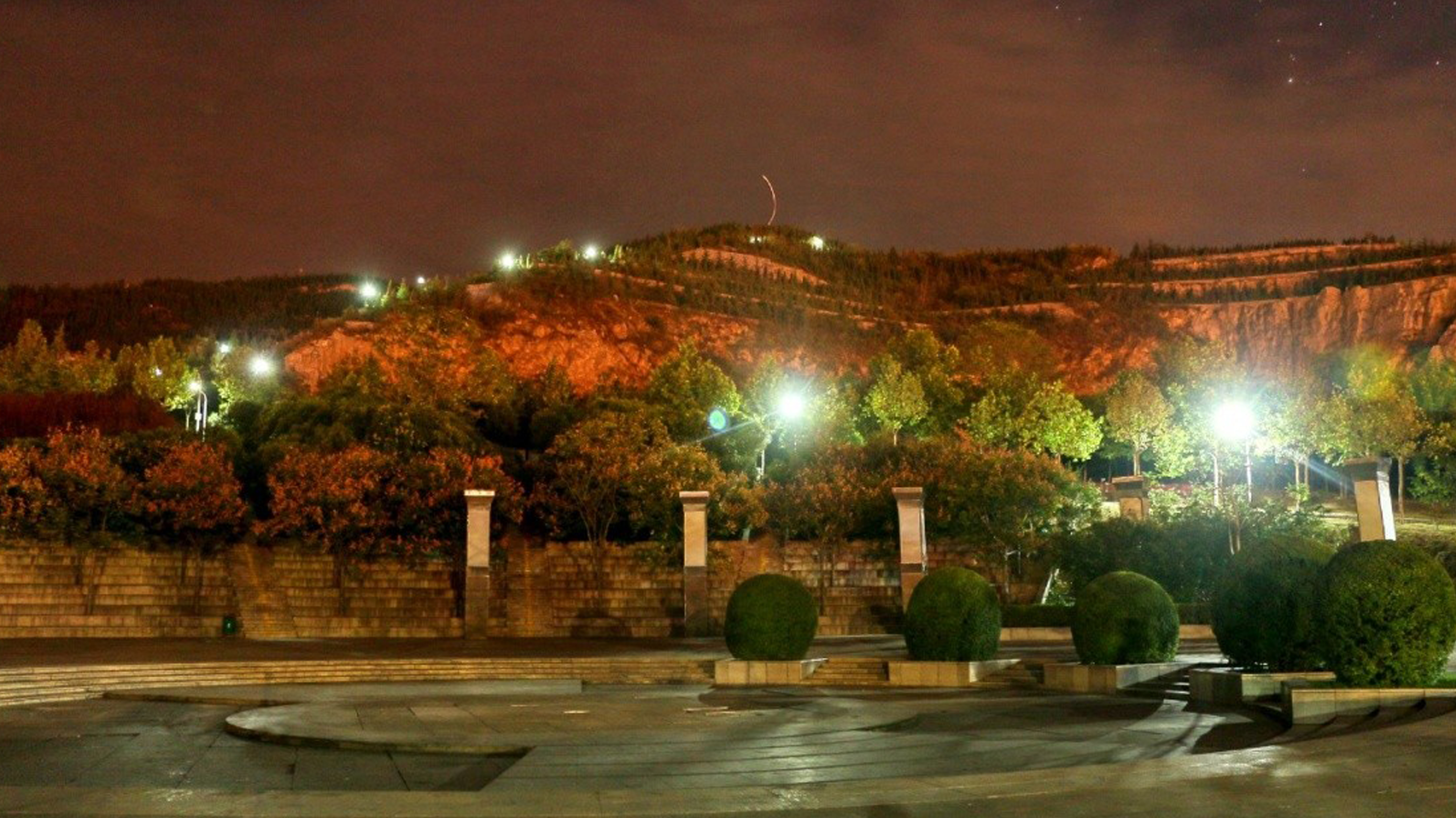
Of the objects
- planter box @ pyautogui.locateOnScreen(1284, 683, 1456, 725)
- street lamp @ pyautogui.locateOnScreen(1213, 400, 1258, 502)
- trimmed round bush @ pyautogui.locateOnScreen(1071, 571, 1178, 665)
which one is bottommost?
planter box @ pyautogui.locateOnScreen(1284, 683, 1456, 725)

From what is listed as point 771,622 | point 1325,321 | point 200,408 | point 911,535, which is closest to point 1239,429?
point 911,535

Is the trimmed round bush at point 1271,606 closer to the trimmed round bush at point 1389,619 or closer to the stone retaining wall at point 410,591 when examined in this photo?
the trimmed round bush at point 1389,619

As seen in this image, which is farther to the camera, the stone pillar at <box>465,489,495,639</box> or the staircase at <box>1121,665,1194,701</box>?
the stone pillar at <box>465,489,495,639</box>

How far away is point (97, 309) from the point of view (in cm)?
10775

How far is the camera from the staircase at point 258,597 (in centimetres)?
2848

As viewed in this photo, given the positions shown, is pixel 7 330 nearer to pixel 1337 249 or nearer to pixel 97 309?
pixel 97 309

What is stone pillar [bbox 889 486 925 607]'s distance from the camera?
97.2 feet

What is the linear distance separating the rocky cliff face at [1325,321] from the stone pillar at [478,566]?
76.9 metres

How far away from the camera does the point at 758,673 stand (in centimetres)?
1977

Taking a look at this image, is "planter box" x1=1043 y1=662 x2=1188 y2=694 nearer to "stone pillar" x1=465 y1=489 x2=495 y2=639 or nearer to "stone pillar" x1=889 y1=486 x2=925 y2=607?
"stone pillar" x1=889 y1=486 x2=925 y2=607

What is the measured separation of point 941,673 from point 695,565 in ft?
37.8

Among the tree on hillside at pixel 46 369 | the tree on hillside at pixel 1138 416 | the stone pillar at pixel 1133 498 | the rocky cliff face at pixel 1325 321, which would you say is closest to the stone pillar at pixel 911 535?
the stone pillar at pixel 1133 498

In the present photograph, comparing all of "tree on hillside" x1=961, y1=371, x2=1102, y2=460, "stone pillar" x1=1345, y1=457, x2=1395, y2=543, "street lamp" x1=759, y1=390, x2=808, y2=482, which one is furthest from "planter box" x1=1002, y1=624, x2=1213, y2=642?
"tree on hillside" x1=961, y1=371, x2=1102, y2=460

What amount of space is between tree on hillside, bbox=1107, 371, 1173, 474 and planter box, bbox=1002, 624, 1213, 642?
23.5 m
